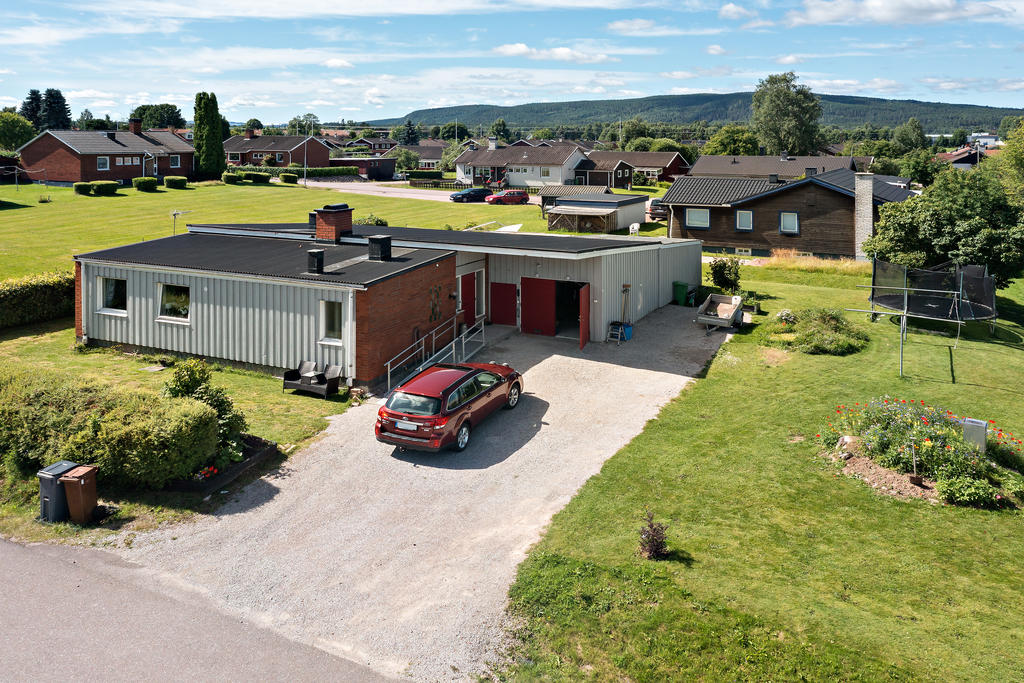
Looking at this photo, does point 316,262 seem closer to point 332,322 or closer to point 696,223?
point 332,322

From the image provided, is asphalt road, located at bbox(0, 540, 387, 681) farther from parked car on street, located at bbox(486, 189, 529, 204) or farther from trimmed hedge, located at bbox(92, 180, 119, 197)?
trimmed hedge, located at bbox(92, 180, 119, 197)

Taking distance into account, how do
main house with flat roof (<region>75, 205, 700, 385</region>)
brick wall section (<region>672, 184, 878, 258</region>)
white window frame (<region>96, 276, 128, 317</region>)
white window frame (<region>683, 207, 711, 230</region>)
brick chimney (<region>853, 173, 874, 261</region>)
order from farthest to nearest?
1. white window frame (<region>683, 207, 711, 230</region>)
2. brick wall section (<region>672, 184, 878, 258</region>)
3. brick chimney (<region>853, 173, 874, 261</region>)
4. white window frame (<region>96, 276, 128, 317</region>)
5. main house with flat roof (<region>75, 205, 700, 385</region>)

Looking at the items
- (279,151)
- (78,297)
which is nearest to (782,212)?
(78,297)

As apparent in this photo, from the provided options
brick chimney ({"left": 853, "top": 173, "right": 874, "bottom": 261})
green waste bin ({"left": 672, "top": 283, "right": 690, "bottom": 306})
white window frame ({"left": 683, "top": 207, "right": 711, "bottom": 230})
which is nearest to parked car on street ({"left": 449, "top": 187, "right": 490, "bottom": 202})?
white window frame ({"left": 683, "top": 207, "right": 711, "bottom": 230})

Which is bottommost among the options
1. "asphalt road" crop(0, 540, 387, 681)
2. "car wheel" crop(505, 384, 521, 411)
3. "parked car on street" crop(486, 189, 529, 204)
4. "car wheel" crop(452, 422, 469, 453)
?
"asphalt road" crop(0, 540, 387, 681)

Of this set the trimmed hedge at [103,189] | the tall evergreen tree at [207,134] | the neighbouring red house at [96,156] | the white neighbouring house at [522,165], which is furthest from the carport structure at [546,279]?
the tall evergreen tree at [207,134]

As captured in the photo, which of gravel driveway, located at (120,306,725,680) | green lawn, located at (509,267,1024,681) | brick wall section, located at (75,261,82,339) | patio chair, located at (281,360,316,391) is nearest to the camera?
green lawn, located at (509,267,1024,681)
